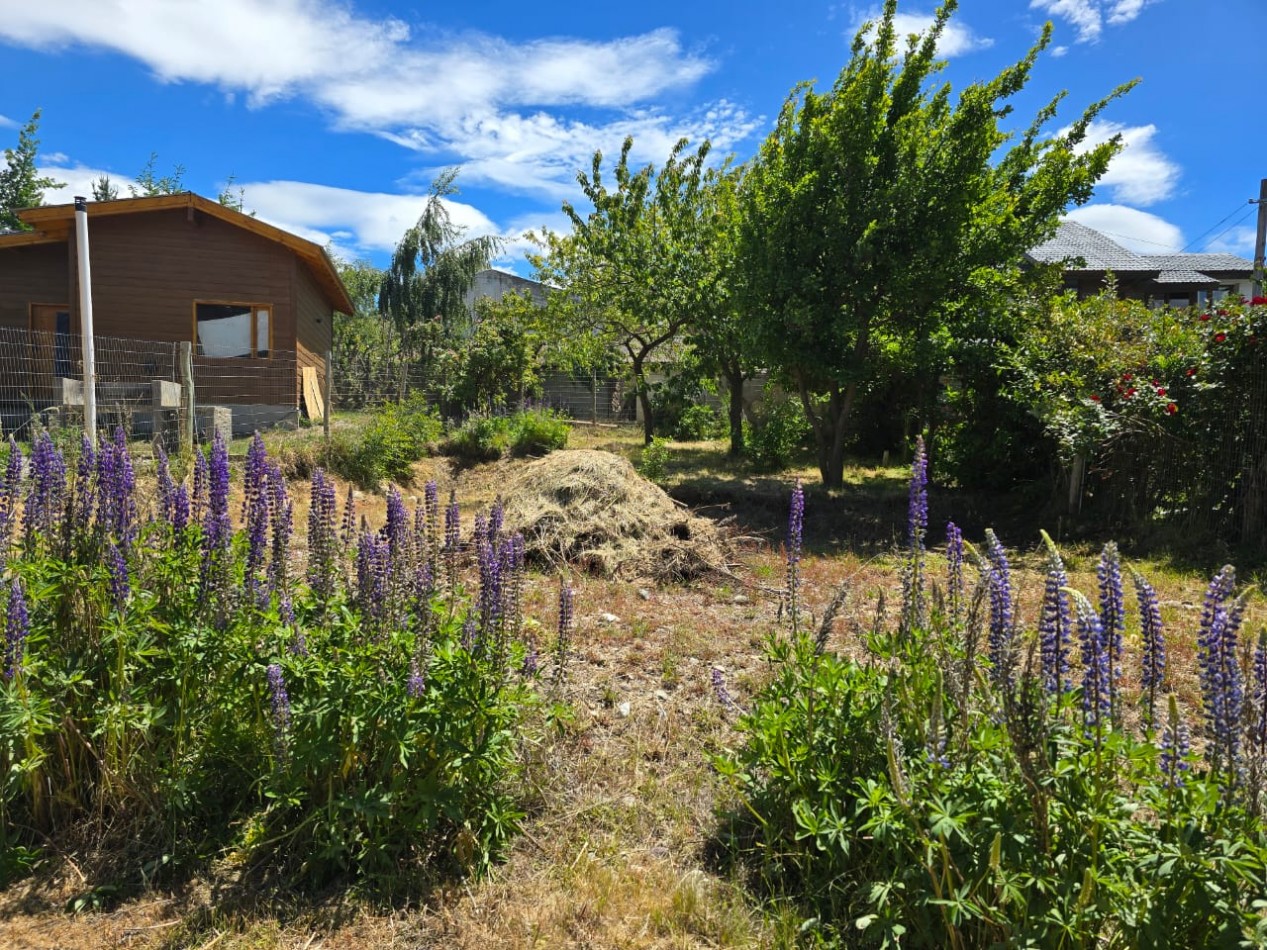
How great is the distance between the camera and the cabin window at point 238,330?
1767 centimetres

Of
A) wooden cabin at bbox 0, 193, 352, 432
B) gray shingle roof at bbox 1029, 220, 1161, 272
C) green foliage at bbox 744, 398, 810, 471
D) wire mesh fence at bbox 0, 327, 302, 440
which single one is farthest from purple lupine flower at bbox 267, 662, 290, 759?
gray shingle roof at bbox 1029, 220, 1161, 272

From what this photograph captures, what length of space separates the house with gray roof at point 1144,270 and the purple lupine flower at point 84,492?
33.0 metres

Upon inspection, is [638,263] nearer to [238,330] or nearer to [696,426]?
[696,426]

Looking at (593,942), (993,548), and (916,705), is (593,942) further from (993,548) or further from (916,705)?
(993,548)

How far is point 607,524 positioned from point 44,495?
16.9 ft

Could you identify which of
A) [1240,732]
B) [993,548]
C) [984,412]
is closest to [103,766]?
[993,548]

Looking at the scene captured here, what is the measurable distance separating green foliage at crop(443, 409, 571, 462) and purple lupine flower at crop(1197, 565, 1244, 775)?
46.3 ft

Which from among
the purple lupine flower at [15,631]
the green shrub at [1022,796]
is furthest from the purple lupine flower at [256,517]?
the green shrub at [1022,796]

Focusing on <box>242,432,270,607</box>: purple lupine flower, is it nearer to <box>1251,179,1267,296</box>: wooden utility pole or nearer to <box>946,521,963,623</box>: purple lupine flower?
<box>946,521,963,623</box>: purple lupine flower

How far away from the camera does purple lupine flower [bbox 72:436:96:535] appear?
302 centimetres

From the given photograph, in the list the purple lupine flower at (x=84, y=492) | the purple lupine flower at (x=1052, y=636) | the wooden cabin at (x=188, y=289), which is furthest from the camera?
the wooden cabin at (x=188, y=289)

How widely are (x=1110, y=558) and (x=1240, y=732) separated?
480 mm

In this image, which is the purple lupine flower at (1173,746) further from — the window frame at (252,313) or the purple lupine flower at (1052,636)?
the window frame at (252,313)

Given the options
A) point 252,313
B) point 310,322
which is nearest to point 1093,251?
point 310,322
